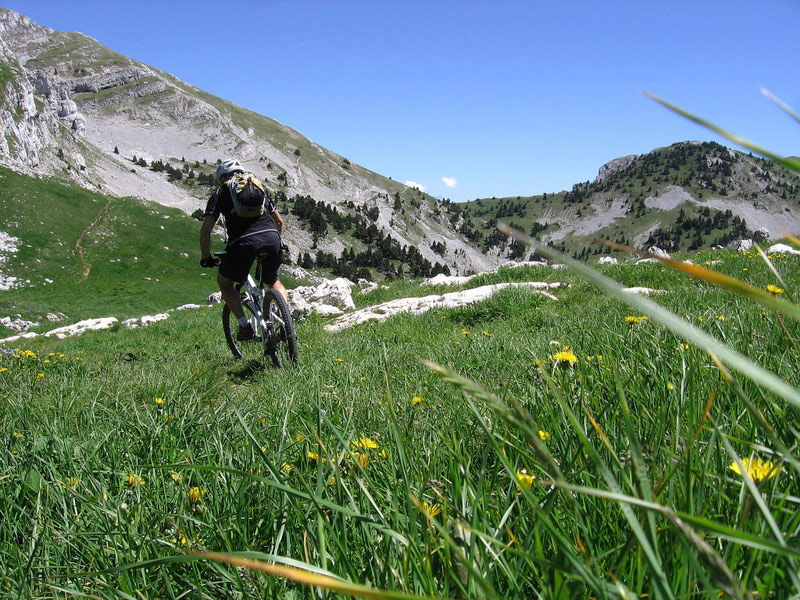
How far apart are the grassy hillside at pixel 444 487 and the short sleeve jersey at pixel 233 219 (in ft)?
11.1

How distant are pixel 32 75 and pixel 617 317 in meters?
159

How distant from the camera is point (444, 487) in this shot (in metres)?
1.53

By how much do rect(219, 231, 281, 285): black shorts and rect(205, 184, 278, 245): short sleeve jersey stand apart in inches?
3.9

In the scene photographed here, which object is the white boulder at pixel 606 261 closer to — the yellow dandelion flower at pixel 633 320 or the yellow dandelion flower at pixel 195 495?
the yellow dandelion flower at pixel 633 320

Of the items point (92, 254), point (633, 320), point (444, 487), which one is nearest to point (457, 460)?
point (444, 487)

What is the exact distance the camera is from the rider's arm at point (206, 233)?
6.79 meters

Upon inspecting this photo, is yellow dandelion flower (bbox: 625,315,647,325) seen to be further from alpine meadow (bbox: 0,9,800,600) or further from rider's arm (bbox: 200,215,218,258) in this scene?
rider's arm (bbox: 200,215,218,258)

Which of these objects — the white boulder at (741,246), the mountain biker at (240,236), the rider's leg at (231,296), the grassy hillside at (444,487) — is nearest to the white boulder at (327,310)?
the rider's leg at (231,296)

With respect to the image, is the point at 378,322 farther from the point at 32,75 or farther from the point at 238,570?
the point at 32,75

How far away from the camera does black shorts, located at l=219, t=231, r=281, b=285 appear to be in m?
6.78

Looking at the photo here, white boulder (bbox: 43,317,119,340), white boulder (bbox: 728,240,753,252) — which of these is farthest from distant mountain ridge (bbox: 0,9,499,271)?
white boulder (bbox: 728,240,753,252)

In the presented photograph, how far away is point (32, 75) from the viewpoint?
122875 millimetres

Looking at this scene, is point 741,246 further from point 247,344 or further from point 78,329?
point 78,329

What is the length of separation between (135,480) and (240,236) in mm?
5397
